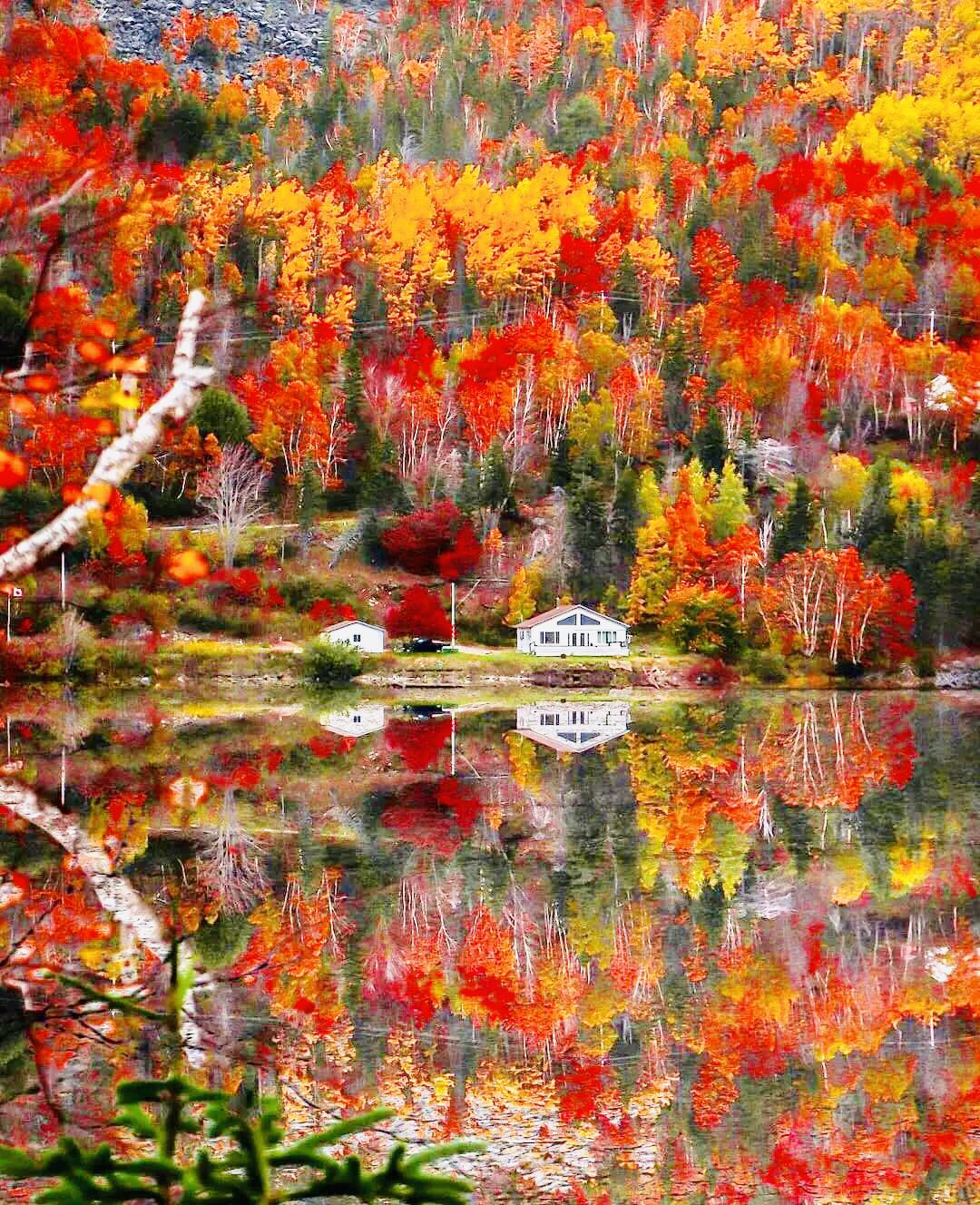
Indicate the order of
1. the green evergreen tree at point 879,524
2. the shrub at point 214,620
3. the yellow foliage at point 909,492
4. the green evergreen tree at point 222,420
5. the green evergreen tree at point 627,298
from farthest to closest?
1. the green evergreen tree at point 627,298
2. the green evergreen tree at point 222,420
3. the yellow foliage at point 909,492
4. the green evergreen tree at point 879,524
5. the shrub at point 214,620

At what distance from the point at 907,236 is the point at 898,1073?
276 ft

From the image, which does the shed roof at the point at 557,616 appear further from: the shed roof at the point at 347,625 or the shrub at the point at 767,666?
the shed roof at the point at 347,625

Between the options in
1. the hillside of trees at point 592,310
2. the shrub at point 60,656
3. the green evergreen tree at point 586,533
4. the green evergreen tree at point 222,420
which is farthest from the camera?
the green evergreen tree at point 222,420

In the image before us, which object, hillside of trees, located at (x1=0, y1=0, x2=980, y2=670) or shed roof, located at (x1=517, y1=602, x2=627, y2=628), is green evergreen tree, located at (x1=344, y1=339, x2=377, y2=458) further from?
shed roof, located at (x1=517, y1=602, x2=627, y2=628)

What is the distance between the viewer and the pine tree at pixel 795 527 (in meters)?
62.8

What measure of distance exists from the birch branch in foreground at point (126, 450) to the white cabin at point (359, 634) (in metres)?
50.8

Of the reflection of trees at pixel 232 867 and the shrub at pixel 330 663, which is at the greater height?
the reflection of trees at pixel 232 867

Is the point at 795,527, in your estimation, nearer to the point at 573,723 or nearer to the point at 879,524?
the point at 879,524

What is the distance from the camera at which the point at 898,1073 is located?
10789 millimetres

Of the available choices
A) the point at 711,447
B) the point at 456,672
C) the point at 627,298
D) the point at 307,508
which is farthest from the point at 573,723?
the point at 627,298

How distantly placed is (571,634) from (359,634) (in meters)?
7.49

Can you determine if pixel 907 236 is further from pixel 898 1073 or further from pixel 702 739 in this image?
pixel 898 1073

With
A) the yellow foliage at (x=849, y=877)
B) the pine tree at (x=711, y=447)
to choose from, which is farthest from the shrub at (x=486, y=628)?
the yellow foliage at (x=849, y=877)

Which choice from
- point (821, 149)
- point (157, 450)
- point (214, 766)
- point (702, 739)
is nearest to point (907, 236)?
point (821, 149)
